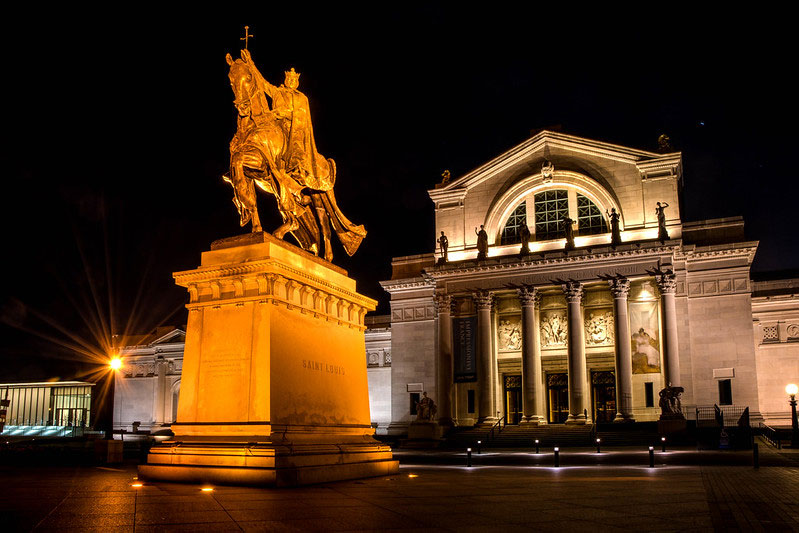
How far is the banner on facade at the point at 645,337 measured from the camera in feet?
128

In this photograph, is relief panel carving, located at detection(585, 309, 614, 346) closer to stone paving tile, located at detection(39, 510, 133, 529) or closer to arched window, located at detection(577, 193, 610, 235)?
arched window, located at detection(577, 193, 610, 235)

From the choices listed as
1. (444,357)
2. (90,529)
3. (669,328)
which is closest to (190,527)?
(90,529)

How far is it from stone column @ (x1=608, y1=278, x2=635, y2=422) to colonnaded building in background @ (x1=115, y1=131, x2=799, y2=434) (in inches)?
3.0

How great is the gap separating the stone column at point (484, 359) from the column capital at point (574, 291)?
14.8 ft

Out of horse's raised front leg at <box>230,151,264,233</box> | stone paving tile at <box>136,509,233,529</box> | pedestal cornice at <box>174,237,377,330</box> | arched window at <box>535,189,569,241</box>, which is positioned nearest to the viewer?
stone paving tile at <box>136,509,233,529</box>

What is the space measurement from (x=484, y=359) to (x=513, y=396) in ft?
→ 14.5

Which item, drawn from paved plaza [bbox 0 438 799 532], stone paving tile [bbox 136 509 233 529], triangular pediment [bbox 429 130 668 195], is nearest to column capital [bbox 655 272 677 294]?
triangular pediment [bbox 429 130 668 195]

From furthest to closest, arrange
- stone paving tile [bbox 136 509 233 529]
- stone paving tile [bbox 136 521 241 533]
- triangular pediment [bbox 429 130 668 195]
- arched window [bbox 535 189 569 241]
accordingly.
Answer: arched window [bbox 535 189 569 241], triangular pediment [bbox 429 130 668 195], stone paving tile [bbox 136 509 233 529], stone paving tile [bbox 136 521 241 533]

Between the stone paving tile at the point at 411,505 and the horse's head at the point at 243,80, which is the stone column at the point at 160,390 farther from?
the horse's head at the point at 243,80

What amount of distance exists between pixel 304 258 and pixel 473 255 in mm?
29941

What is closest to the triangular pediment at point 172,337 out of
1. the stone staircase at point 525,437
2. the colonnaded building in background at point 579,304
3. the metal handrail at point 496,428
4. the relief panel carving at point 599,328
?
the colonnaded building in background at point 579,304

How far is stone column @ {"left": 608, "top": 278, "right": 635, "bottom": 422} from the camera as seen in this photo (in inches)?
1467

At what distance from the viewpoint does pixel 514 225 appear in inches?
1745

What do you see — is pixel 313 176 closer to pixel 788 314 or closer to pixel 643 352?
pixel 643 352
